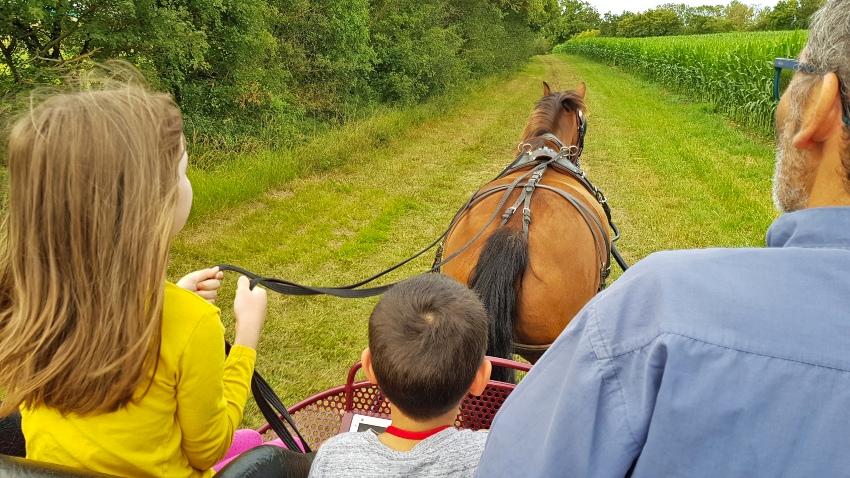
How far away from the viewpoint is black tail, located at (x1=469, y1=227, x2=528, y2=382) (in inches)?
106

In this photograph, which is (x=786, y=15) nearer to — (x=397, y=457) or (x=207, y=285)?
(x=207, y=285)

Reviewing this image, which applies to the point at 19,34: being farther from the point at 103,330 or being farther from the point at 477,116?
the point at 477,116

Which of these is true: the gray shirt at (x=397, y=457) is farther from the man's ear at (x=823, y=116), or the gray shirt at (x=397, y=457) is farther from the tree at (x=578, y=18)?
the tree at (x=578, y=18)

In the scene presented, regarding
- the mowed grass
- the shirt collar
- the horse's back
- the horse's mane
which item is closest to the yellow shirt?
the shirt collar

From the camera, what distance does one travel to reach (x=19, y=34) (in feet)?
A: 16.5

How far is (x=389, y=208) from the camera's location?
7008 millimetres

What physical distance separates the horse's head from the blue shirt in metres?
3.60

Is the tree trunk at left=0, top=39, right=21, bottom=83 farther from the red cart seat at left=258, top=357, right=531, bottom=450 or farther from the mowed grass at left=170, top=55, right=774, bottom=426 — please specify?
the red cart seat at left=258, top=357, right=531, bottom=450

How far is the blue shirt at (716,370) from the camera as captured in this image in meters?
0.68

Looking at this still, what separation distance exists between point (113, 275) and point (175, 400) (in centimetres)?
36

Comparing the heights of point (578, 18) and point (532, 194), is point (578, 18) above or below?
above

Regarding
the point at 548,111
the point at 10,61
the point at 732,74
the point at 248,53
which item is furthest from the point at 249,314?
the point at 732,74

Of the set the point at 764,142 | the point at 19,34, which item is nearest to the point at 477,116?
the point at 764,142

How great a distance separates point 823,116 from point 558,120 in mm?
3896
